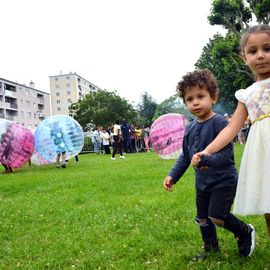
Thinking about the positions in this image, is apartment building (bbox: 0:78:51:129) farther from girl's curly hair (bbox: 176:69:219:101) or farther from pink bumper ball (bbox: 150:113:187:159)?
girl's curly hair (bbox: 176:69:219:101)

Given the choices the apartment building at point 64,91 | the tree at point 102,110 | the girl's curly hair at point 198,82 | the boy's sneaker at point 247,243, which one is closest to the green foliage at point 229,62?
the girl's curly hair at point 198,82

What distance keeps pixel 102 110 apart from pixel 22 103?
1332 inches

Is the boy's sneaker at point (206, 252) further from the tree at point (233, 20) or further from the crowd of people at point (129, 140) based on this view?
the tree at point (233, 20)

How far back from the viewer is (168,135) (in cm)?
1583

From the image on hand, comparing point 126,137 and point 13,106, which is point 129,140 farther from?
point 13,106

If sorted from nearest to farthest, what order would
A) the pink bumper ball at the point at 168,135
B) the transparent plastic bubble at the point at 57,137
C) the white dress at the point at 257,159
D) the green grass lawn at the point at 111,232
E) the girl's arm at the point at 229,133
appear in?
the white dress at the point at 257,159 → the girl's arm at the point at 229,133 → the green grass lawn at the point at 111,232 → the transparent plastic bubble at the point at 57,137 → the pink bumper ball at the point at 168,135

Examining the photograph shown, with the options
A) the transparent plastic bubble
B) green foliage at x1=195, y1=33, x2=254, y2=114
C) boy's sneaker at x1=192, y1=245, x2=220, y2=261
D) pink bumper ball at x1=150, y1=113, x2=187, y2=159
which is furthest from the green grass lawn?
green foliage at x1=195, y1=33, x2=254, y2=114

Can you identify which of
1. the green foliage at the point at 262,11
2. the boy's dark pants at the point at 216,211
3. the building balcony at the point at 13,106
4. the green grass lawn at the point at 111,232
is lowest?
the green grass lawn at the point at 111,232

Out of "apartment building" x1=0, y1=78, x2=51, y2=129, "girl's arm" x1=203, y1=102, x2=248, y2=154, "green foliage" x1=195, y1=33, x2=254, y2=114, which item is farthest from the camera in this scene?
"apartment building" x1=0, y1=78, x2=51, y2=129

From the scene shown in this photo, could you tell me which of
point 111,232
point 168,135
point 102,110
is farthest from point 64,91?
point 111,232

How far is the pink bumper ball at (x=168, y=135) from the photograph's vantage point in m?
15.8

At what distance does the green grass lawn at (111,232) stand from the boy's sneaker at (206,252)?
0.23ft

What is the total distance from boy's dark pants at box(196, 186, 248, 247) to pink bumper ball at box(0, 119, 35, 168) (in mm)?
11824

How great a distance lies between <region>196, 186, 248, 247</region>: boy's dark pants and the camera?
12.0 feet
